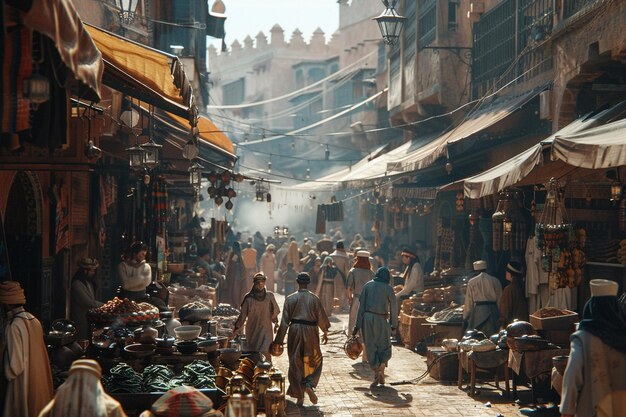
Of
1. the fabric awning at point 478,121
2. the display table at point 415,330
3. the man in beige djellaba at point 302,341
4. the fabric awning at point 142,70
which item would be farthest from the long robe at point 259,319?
the fabric awning at point 478,121

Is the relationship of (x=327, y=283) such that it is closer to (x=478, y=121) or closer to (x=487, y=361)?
(x=478, y=121)

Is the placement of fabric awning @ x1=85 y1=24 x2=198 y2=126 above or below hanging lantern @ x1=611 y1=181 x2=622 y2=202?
above

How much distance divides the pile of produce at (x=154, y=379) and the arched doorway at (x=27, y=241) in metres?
3.04

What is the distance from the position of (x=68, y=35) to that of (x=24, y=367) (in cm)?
328

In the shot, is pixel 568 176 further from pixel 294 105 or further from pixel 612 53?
pixel 294 105

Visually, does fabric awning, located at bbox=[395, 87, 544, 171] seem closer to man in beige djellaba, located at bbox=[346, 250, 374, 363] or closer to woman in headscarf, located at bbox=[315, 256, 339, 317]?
man in beige djellaba, located at bbox=[346, 250, 374, 363]

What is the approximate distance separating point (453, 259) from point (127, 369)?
42.0 ft

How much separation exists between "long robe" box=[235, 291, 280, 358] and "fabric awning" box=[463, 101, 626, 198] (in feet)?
9.92

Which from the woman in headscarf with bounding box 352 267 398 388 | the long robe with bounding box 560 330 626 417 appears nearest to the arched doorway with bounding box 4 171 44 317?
the woman in headscarf with bounding box 352 267 398 388

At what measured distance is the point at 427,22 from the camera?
2225 centimetres

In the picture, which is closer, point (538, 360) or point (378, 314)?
point (538, 360)

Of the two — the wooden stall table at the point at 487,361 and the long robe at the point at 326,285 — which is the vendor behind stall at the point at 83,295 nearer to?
the wooden stall table at the point at 487,361

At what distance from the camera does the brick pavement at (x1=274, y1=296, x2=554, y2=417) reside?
10.7 metres

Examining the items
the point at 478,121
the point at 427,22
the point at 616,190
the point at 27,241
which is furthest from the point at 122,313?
the point at 427,22
